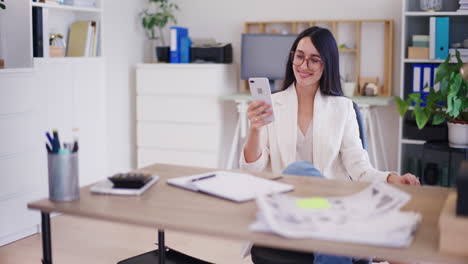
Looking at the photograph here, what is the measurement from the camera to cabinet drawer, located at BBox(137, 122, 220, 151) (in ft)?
16.3

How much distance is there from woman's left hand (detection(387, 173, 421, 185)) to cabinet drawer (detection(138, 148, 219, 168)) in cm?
293

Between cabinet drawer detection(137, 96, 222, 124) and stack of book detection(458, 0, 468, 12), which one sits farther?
cabinet drawer detection(137, 96, 222, 124)

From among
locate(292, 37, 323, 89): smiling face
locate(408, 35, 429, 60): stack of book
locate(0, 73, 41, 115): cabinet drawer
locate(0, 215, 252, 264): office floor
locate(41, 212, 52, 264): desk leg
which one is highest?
locate(408, 35, 429, 60): stack of book

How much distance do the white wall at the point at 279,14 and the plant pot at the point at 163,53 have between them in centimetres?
38

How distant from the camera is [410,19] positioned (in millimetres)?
4707

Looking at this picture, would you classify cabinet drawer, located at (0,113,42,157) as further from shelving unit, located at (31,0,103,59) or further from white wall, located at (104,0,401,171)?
white wall, located at (104,0,401,171)

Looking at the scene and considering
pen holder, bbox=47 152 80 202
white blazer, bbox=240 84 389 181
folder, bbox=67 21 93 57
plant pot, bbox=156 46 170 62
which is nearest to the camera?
pen holder, bbox=47 152 80 202

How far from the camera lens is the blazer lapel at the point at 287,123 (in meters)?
2.53

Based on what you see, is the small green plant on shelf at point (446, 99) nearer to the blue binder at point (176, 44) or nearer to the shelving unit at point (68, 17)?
the blue binder at point (176, 44)

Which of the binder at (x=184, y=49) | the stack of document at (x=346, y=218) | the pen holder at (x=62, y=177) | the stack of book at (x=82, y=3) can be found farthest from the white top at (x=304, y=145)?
the binder at (x=184, y=49)

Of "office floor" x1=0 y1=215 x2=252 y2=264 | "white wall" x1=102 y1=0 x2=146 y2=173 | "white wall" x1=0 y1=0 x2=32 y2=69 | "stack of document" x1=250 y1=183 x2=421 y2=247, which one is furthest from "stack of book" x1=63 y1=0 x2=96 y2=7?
"stack of document" x1=250 y1=183 x2=421 y2=247

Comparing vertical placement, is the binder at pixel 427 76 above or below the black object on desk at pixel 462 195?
above

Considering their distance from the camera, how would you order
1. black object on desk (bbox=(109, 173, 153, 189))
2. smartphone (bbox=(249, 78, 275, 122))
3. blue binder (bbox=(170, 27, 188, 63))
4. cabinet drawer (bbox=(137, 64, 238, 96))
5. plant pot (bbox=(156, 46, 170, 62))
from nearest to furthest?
black object on desk (bbox=(109, 173, 153, 189))
smartphone (bbox=(249, 78, 275, 122))
cabinet drawer (bbox=(137, 64, 238, 96))
blue binder (bbox=(170, 27, 188, 63))
plant pot (bbox=(156, 46, 170, 62))

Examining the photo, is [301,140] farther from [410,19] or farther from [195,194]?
[410,19]
